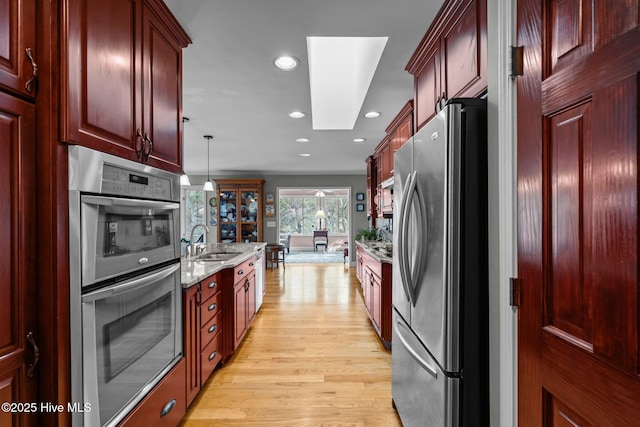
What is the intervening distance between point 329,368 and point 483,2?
2.59 metres

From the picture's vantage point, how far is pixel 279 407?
2.02 m

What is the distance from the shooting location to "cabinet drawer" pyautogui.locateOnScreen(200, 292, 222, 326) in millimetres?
2096

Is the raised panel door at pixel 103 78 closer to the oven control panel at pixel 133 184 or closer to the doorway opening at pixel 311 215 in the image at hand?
the oven control panel at pixel 133 184

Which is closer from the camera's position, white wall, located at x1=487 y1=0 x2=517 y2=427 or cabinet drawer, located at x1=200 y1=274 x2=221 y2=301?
white wall, located at x1=487 y1=0 x2=517 y2=427

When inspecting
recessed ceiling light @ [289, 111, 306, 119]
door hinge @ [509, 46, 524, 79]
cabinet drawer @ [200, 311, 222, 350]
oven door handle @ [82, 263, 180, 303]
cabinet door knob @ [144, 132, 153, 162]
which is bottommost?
cabinet drawer @ [200, 311, 222, 350]

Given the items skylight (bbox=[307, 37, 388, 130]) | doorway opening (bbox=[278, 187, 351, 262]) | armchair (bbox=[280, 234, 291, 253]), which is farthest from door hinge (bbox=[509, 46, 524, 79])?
doorway opening (bbox=[278, 187, 351, 262])

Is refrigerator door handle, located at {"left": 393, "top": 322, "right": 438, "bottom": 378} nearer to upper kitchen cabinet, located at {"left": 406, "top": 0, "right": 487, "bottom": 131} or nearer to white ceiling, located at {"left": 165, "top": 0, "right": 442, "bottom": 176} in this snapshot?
upper kitchen cabinet, located at {"left": 406, "top": 0, "right": 487, "bottom": 131}

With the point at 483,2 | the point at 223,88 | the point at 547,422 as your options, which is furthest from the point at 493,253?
the point at 223,88

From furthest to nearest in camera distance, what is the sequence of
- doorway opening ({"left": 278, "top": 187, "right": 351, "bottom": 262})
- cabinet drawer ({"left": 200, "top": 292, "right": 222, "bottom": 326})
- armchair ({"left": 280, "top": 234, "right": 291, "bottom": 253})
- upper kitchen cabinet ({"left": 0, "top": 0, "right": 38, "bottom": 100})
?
doorway opening ({"left": 278, "top": 187, "right": 351, "bottom": 262}) < armchair ({"left": 280, "top": 234, "right": 291, "bottom": 253}) < cabinet drawer ({"left": 200, "top": 292, "right": 222, "bottom": 326}) < upper kitchen cabinet ({"left": 0, "top": 0, "right": 38, "bottom": 100})

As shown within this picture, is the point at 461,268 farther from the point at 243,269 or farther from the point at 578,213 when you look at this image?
the point at 243,269

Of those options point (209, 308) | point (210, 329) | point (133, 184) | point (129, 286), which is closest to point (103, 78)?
point (133, 184)

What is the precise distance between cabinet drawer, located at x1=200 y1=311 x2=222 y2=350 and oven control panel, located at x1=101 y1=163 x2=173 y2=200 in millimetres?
→ 1051

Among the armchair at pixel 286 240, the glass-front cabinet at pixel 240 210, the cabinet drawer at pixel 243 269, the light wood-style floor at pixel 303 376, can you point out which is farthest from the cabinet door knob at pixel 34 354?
the armchair at pixel 286 240

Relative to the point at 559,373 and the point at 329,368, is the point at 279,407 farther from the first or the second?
the point at 559,373
